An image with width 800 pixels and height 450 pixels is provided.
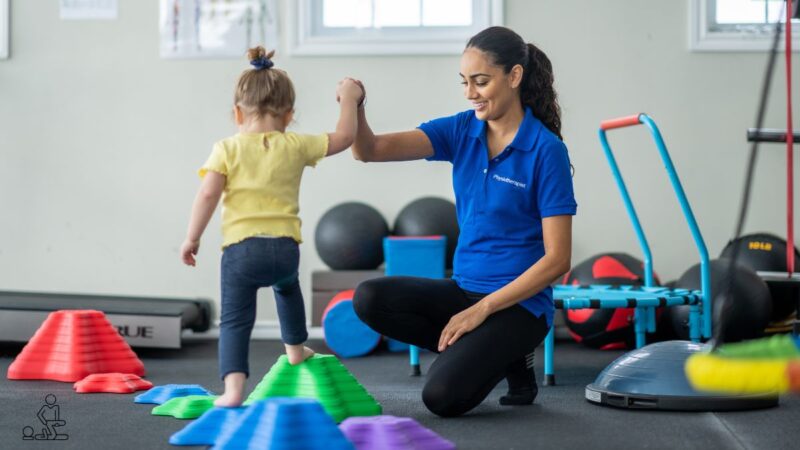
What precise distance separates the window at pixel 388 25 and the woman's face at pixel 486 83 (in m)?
2.45

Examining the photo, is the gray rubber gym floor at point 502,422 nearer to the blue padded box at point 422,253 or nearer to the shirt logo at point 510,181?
the shirt logo at point 510,181

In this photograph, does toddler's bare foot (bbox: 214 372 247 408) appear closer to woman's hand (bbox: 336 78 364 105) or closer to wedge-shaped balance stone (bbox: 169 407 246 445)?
wedge-shaped balance stone (bbox: 169 407 246 445)

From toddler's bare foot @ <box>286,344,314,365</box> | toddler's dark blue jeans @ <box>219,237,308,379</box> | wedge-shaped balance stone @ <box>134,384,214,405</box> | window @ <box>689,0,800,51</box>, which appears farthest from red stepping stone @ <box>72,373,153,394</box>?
window @ <box>689,0,800,51</box>

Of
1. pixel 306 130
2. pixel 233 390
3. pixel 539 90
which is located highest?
pixel 539 90

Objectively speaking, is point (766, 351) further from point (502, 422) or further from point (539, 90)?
point (539, 90)

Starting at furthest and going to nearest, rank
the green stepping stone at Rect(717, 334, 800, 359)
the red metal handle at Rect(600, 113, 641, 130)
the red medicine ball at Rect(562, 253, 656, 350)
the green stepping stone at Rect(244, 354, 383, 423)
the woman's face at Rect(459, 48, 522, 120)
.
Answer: the red medicine ball at Rect(562, 253, 656, 350), the red metal handle at Rect(600, 113, 641, 130), the woman's face at Rect(459, 48, 522, 120), the green stepping stone at Rect(244, 354, 383, 423), the green stepping stone at Rect(717, 334, 800, 359)

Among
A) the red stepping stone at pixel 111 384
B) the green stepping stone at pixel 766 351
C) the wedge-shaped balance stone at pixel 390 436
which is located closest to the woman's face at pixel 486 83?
the wedge-shaped balance stone at pixel 390 436

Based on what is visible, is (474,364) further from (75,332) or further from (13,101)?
(13,101)

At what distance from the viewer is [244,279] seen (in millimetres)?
2416

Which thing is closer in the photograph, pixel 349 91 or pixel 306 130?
pixel 349 91

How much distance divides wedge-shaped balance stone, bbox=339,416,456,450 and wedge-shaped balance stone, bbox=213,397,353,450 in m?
0.14

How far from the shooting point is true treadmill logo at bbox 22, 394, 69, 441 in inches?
98.2

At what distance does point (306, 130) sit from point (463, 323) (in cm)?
277

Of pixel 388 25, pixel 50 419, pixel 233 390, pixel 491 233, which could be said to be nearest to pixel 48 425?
pixel 50 419
